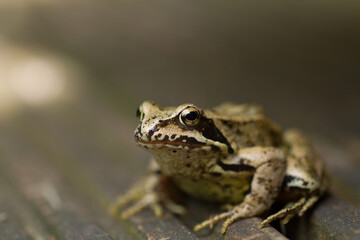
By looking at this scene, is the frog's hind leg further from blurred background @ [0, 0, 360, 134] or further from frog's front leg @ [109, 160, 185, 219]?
blurred background @ [0, 0, 360, 134]

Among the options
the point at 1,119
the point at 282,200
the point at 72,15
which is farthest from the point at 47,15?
the point at 282,200

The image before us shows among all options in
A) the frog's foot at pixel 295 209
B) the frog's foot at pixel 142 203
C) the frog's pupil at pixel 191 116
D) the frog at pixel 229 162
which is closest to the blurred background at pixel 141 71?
the frog's foot at pixel 142 203

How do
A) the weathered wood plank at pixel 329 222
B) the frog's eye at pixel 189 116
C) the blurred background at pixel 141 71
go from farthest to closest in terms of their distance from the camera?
the blurred background at pixel 141 71, the frog's eye at pixel 189 116, the weathered wood plank at pixel 329 222

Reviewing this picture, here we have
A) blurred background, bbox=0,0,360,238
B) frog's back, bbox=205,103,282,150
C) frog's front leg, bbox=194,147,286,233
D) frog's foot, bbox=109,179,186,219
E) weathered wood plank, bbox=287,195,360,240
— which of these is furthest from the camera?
blurred background, bbox=0,0,360,238

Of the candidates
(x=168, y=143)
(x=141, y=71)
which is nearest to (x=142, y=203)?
(x=168, y=143)

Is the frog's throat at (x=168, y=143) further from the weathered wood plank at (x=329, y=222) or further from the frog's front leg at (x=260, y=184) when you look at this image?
the weathered wood plank at (x=329, y=222)

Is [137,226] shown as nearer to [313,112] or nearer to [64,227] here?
[64,227]

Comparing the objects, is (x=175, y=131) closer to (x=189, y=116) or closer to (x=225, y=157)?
(x=189, y=116)

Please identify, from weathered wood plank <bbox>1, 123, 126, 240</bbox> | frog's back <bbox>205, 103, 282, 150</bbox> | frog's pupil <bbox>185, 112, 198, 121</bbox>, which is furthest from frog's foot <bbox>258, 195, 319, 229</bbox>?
weathered wood plank <bbox>1, 123, 126, 240</bbox>
